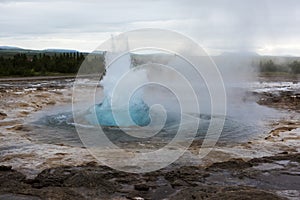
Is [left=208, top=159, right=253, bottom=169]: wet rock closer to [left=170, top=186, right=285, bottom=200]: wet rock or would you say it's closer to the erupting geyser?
[left=170, top=186, right=285, bottom=200]: wet rock

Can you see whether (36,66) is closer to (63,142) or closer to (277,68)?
(277,68)

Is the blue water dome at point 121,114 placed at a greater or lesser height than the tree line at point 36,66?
lesser

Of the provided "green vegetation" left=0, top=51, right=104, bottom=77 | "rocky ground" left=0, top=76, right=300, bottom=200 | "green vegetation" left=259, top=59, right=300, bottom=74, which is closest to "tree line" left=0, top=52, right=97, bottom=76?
"green vegetation" left=0, top=51, right=104, bottom=77

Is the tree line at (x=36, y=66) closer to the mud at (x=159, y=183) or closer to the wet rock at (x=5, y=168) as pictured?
the wet rock at (x=5, y=168)

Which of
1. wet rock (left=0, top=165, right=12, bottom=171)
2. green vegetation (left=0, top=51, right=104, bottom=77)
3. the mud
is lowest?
the mud

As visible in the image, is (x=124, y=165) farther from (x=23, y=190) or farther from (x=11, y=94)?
(x=11, y=94)

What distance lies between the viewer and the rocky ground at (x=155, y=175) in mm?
5676

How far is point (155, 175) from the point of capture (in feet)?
21.5

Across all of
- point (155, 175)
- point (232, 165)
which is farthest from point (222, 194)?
point (232, 165)

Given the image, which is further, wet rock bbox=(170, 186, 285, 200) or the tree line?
the tree line

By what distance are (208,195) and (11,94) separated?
14.6 m

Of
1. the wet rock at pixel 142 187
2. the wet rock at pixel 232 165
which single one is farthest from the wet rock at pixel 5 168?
the wet rock at pixel 232 165

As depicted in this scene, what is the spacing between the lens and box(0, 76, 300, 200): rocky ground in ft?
18.6

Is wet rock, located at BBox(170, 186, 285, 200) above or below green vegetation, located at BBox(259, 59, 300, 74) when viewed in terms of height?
below
